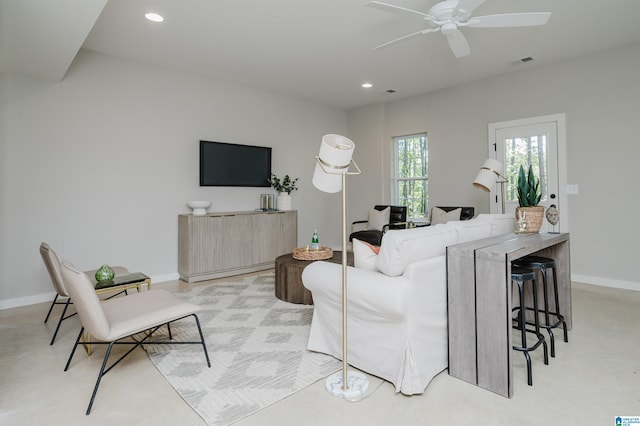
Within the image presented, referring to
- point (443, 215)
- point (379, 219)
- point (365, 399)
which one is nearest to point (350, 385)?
point (365, 399)

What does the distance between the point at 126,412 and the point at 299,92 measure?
4.95 m

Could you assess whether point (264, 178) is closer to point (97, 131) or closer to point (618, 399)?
point (97, 131)

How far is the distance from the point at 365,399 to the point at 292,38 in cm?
339

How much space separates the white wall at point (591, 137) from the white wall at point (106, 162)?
3421 millimetres

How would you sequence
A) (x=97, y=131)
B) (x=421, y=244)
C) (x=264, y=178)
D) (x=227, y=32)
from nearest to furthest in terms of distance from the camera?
1. (x=421, y=244)
2. (x=227, y=32)
3. (x=97, y=131)
4. (x=264, y=178)

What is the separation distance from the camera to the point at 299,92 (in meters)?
5.68

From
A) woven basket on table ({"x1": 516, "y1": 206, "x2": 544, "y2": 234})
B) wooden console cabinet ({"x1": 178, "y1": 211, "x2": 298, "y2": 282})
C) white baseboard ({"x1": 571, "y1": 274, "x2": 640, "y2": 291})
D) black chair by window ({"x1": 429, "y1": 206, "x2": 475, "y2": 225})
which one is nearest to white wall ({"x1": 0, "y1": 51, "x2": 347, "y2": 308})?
wooden console cabinet ({"x1": 178, "y1": 211, "x2": 298, "y2": 282})

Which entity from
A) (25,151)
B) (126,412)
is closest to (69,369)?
(126,412)

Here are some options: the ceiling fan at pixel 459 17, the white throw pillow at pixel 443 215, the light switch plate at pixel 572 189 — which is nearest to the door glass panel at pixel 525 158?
the light switch plate at pixel 572 189

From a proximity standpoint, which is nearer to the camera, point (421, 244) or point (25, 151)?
point (421, 244)

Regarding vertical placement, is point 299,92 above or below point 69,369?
above

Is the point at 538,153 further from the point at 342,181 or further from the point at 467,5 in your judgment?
the point at 342,181

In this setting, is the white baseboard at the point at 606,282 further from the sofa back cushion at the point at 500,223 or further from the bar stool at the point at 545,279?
the sofa back cushion at the point at 500,223

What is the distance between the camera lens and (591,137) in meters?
4.22
